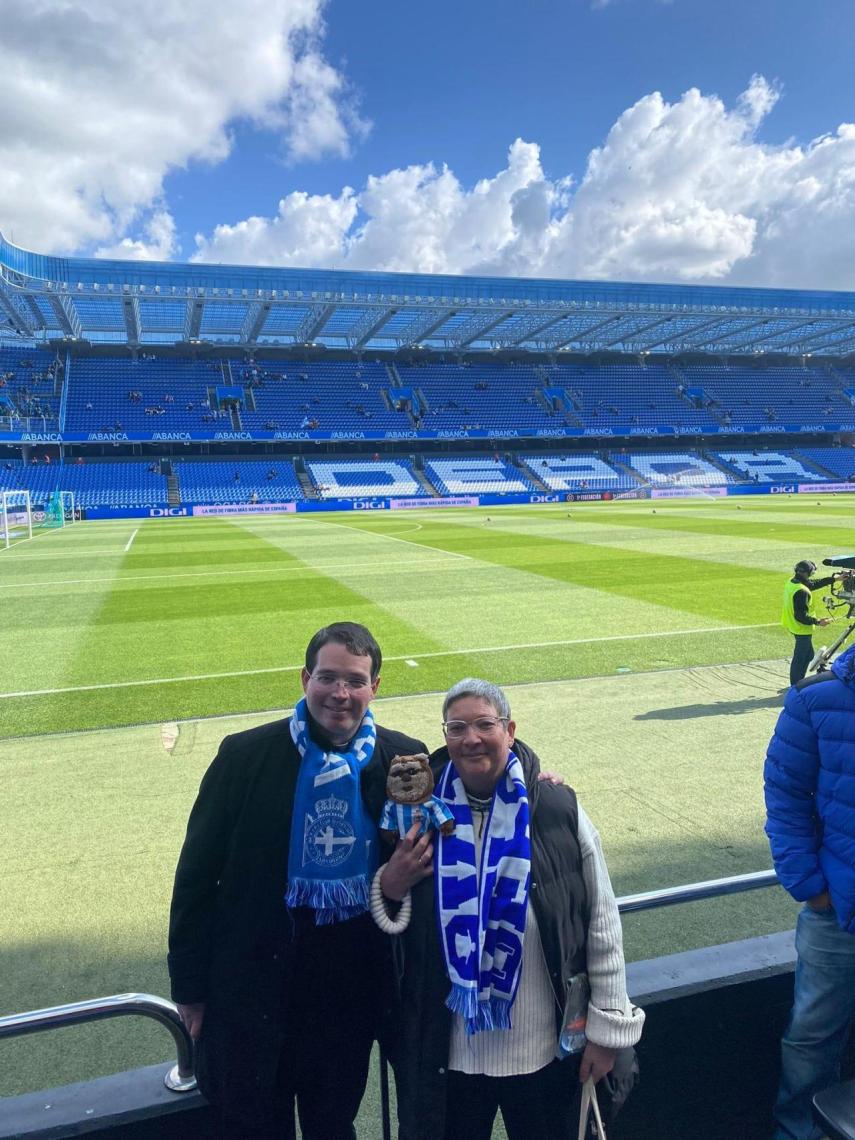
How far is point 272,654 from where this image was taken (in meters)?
11.9

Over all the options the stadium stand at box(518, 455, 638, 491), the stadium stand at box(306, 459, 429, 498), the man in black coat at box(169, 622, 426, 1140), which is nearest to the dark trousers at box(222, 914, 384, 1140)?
the man in black coat at box(169, 622, 426, 1140)

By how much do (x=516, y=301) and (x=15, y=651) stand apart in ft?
164

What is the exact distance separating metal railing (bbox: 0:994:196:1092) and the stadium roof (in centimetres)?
5055

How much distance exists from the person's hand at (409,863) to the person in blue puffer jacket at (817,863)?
55.7 inches

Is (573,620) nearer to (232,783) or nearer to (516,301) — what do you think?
(232,783)

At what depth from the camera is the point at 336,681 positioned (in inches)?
99.3

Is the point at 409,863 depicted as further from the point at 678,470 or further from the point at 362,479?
the point at 678,470

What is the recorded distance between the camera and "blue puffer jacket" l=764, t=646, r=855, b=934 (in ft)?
8.91

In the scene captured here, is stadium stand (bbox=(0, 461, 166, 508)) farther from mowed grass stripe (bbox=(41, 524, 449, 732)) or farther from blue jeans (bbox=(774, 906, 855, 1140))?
blue jeans (bbox=(774, 906, 855, 1140))

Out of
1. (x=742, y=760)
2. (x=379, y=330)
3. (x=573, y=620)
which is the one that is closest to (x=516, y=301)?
(x=379, y=330)

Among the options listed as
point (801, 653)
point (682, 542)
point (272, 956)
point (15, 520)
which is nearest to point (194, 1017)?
point (272, 956)

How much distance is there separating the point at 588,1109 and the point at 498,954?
0.64 meters

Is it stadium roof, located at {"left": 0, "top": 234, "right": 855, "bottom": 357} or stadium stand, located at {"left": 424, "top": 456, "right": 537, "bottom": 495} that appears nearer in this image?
stadium roof, located at {"left": 0, "top": 234, "right": 855, "bottom": 357}

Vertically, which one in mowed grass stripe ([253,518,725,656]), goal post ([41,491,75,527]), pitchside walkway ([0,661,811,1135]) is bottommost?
pitchside walkway ([0,661,811,1135])
